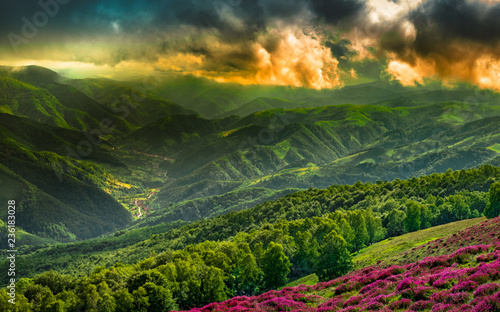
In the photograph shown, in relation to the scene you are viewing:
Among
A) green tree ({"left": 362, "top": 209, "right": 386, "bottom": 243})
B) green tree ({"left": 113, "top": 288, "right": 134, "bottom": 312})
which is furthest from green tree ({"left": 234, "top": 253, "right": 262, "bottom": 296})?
green tree ({"left": 362, "top": 209, "right": 386, "bottom": 243})

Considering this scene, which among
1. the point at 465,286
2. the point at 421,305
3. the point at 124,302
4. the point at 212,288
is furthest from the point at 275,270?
the point at 465,286

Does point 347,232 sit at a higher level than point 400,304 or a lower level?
higher

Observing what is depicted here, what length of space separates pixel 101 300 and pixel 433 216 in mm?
129815

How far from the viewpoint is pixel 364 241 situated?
138500mm

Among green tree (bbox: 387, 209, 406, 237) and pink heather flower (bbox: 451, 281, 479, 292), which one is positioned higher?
green tree (bbox: 387, 209, 406, 237)

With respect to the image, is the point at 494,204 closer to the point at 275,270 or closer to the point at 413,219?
the point at 413,219

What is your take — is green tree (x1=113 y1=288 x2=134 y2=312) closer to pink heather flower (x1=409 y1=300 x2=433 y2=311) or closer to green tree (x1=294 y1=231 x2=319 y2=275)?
green tree (x1=294 y1=231 x2=319 y2=275)

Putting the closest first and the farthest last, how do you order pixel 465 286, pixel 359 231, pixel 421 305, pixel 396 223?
pixel 465 286
pixel 421 305
pixel 359 231
pixel 396 223

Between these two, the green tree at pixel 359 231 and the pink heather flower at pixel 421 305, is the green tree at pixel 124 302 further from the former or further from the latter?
the green tree at pixel 359 231

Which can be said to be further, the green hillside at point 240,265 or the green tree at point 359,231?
the green tree at point 359,231

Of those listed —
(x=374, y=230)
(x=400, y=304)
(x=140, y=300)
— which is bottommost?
(x=140, y=300)

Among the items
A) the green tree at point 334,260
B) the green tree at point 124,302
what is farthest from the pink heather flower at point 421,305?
the green tree at point 334,260

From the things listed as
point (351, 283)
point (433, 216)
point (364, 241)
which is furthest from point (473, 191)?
point (351, 283)

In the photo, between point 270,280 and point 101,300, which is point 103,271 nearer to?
point 101,300
